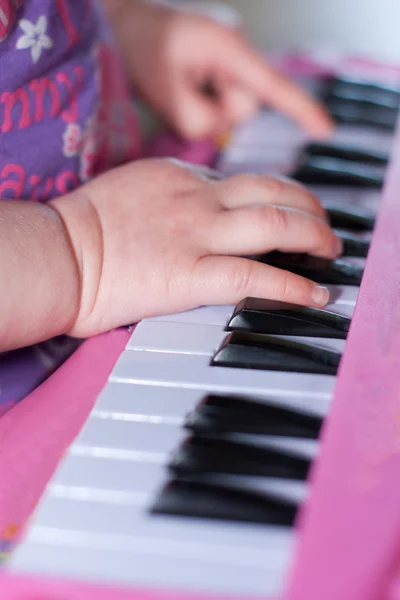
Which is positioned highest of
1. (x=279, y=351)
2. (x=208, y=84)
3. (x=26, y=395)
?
(x=208, y=84)

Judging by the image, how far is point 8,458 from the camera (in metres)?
0.62

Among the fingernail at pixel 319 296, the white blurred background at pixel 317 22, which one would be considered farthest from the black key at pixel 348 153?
the white blurred background at pixel 317 22

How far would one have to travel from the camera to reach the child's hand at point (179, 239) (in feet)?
2.37

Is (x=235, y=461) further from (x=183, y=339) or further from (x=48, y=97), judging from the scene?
(x=48, y=97)

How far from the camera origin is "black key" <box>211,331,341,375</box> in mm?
Result: 623

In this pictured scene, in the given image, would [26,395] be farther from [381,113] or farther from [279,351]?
[381,113]

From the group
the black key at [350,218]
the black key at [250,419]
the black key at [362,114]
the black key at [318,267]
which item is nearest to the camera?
the black key at [250,419]

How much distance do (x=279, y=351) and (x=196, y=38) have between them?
74 centimetres

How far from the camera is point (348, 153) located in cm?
105

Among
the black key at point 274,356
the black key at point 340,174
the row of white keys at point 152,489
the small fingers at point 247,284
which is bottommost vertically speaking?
the row of white keys at point 152,489

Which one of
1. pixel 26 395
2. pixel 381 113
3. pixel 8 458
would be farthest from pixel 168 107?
pixel 8 458

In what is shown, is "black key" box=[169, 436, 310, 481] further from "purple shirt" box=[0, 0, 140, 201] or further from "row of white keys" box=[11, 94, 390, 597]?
"purple shirt" box=[0, 0, 140, 201]

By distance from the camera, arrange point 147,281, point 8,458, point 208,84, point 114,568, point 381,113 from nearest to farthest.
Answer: point 114,568 < point 8,458 < point 147,281 < point 381,113 < point 208,84

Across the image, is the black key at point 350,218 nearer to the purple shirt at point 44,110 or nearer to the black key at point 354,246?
the black key at point 354,246
